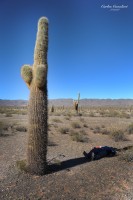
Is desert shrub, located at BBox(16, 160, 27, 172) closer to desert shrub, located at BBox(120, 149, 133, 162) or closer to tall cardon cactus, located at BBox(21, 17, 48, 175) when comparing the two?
tall cardon cactus, located at BBox(21, 17, 48, 175)

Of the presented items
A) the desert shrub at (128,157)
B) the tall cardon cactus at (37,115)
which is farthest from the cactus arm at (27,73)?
the desert shrub at (128,157)

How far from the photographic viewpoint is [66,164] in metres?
11.1

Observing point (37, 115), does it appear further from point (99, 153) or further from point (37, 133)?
point (99, 153)

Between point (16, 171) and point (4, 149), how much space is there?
13.2ft

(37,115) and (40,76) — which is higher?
(40,76)

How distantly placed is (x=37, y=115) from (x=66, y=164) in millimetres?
2675

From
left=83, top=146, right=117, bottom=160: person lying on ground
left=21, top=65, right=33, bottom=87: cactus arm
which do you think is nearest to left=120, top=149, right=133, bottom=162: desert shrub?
left=83, top=146, right=117, bottom=160: person lying on ground

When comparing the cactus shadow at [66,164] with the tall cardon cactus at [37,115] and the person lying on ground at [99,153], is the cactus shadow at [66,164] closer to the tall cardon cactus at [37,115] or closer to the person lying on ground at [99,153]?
the person lying on ground at [99,153]

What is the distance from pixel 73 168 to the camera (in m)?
10.5

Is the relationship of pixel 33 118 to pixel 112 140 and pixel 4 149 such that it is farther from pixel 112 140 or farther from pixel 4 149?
pixel 112 140

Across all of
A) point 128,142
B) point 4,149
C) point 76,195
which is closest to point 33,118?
point 76,195

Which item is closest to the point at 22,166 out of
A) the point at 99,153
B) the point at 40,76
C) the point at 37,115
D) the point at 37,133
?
the point at 37,133

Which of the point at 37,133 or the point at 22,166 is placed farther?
the point at 22,166

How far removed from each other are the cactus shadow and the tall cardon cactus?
0.62m
